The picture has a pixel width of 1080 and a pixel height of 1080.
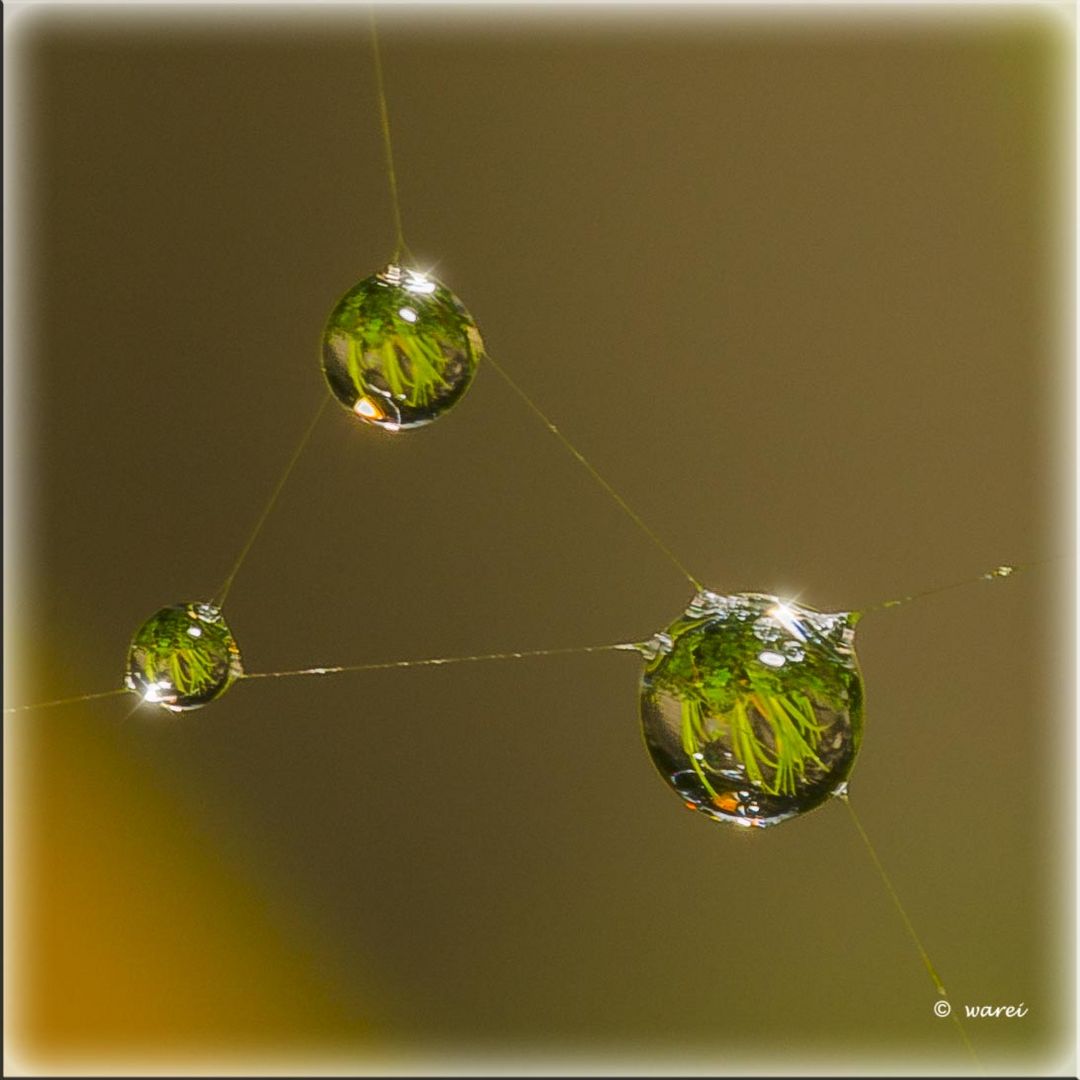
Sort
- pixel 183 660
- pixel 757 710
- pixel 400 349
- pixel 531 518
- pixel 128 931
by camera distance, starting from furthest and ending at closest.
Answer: pixel 128 931
pixel 531 518
pixel 183 660
pixel 400 349
pixel 757 710

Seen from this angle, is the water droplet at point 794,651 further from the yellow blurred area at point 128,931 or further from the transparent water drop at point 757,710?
the yellow blurred area at point 128,931

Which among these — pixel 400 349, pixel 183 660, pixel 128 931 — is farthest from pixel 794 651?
pixel 128 931

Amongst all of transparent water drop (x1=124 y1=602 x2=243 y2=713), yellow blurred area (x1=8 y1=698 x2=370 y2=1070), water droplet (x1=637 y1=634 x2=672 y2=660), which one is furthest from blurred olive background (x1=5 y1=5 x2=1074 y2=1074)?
water droplet (x1=637 y1=634 x2=672 y2=660)

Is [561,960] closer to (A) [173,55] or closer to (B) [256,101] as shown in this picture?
(B) [256,101]

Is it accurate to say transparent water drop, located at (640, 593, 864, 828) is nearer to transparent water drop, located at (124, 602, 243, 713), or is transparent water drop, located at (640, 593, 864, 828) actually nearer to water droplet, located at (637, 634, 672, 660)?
water droplet, located at (637, 634, 672, 660)

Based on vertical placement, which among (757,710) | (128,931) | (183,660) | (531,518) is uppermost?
(531,518)

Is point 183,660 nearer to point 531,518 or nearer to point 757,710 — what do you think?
point 757,710

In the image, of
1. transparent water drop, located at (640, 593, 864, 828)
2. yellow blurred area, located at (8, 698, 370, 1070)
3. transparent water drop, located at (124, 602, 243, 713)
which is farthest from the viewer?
yellow blurred area, located at (8, 698, 370, 1070)
